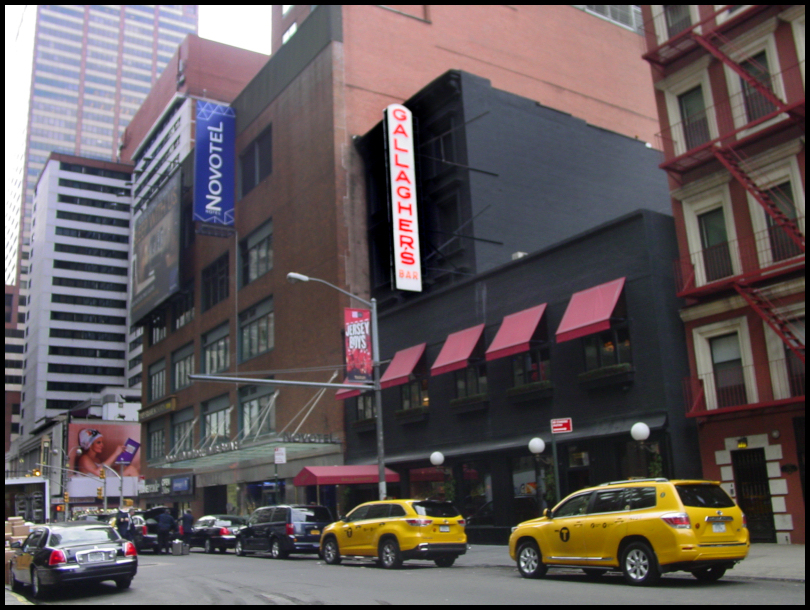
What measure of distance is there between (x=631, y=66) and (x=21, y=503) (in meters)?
107

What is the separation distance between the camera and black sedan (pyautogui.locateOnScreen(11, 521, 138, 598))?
15609 mm

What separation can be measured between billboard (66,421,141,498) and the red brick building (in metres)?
94.4

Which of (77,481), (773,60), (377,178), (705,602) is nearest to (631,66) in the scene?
(377,178)

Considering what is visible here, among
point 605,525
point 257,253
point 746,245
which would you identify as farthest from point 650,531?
point 257,253

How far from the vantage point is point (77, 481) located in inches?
4146

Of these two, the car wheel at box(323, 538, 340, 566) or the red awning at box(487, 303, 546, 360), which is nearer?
the car wheel at box(323, 538, 340, 566)

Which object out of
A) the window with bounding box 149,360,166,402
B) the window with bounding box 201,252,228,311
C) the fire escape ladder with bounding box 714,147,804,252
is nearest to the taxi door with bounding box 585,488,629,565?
the fire escape ladder with bounding box 714,147,804,252

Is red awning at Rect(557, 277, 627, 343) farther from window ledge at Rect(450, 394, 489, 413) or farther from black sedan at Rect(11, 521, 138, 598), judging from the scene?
black sedan at Rect(11, 521, 138, 598)

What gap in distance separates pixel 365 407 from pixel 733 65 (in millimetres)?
19623

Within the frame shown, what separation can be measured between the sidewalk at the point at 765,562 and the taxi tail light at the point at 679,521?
2.56 metres

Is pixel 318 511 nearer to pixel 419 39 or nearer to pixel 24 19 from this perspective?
pixel 419 39

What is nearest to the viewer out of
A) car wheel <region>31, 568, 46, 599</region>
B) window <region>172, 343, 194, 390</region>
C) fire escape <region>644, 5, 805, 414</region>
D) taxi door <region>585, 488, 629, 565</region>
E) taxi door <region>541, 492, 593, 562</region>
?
taxi door <region>585, 488, 629, 565</region>

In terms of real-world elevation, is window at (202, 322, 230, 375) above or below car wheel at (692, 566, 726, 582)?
above

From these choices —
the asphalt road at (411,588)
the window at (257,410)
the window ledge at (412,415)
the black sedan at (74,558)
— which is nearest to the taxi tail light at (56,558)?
the black sedan at (74,558)
